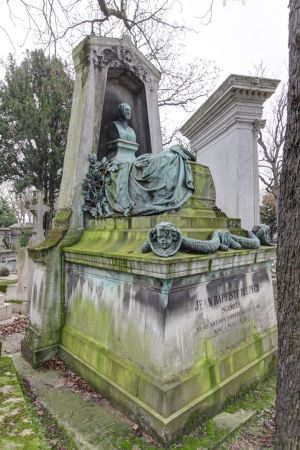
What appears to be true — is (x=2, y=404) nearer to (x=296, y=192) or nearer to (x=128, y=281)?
(x=128, y=281)

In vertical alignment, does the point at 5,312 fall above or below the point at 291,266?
below

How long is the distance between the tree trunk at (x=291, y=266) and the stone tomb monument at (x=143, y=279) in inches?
42.4

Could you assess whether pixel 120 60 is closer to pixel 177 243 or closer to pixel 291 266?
pixel 177 243

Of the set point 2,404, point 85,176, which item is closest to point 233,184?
point 85,176

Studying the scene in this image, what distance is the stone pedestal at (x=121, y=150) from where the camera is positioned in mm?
4980

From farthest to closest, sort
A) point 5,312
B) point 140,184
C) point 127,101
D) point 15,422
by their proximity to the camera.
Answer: point 5,312 → point 127,101 → point 140,184 → point 15,422

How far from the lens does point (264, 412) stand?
3.03 m

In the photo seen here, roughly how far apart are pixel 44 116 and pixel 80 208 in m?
10.9

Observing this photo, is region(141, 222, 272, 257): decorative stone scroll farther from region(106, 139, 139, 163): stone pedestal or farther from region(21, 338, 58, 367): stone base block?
region(21, 338, 58, 367): stone base block

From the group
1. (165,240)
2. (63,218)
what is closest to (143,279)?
(165,240)

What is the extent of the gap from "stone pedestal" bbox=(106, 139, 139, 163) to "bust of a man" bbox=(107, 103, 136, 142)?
0.10m

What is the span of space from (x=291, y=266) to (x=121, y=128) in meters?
4.19

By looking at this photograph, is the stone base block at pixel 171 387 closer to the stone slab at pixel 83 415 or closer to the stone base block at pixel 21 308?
the stone slab at pixel 83 415

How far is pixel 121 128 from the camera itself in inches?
202
